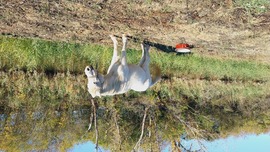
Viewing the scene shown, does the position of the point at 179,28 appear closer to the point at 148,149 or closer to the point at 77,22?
the point at 77,22

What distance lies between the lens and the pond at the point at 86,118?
25.2ft

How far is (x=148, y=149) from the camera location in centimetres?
834

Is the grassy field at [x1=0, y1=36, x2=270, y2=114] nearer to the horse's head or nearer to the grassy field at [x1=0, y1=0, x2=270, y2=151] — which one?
the grassy field at [x1=0, y1=0, x2=270, y2=151]

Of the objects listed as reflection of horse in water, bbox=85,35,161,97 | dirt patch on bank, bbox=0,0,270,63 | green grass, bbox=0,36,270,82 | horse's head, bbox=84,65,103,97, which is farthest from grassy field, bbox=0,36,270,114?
horse's head, bbox=84,65,103,97

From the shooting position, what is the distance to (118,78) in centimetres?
536

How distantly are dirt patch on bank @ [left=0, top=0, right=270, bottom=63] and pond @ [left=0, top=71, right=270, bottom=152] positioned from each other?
1.39m

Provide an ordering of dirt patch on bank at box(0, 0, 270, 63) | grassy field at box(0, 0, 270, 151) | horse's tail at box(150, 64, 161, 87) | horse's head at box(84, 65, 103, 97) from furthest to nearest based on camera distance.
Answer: horse's tail at box(150, 64, 161, 87) < grassy field at box(0, 0, 270, 151) < dirt patch on bank at box(0, 0, 270, 63) < horse's head at box(84, 65, 103, 97)

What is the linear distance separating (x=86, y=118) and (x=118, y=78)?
3.45 m

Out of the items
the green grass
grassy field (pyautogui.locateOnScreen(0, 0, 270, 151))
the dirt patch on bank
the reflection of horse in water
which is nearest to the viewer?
the reflection of horse in water

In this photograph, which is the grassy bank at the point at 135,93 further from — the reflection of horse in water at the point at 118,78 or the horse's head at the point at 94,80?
the horse's head at the point at 94,80

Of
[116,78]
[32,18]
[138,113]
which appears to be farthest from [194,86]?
[32,18]

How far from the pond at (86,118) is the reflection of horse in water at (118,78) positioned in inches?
69.1

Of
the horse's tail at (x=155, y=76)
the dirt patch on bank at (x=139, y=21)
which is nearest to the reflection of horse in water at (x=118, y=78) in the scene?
the horse's tail at (x=155, y=76)

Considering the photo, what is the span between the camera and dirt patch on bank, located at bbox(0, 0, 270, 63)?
17.3 ft
